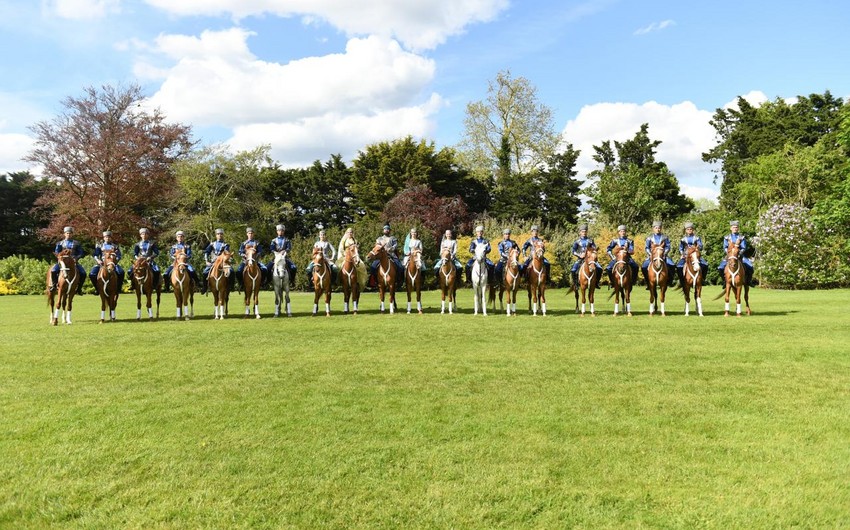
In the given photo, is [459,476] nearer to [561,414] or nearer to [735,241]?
[561,414]

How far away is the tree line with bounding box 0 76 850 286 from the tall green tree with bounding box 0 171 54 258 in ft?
0.31

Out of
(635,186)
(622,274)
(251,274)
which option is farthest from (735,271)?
(635,186)

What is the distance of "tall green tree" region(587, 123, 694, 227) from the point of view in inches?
1367

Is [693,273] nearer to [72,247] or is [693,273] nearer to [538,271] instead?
[538,271]

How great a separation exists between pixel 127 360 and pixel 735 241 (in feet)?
43.0

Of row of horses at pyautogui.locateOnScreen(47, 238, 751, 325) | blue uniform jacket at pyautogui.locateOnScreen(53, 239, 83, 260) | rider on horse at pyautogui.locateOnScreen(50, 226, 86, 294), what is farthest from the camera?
row of horses at pyautogui.locateOnScreen(47, 238, 751, 325)

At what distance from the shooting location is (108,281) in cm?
1422

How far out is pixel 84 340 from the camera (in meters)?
10.5

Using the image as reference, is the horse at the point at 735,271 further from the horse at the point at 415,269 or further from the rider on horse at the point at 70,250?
the rider on horse at the point at 70,250

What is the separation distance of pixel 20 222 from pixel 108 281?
32455mm

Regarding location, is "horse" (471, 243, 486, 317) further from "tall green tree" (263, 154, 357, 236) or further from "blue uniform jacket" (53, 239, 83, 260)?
"tall green tree" (263, 154, 357, 236)

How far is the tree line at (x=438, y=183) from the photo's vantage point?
29.9 m

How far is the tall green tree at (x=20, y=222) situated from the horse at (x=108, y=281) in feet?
99.3

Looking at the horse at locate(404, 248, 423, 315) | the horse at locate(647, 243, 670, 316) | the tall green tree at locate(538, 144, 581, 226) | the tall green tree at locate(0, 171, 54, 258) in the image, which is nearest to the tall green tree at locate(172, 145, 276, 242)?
the tall green tree at locate(0, 171, 54, 258)
